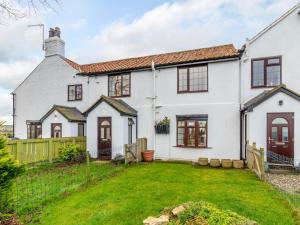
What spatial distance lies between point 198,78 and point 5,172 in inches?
488

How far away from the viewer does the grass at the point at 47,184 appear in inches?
296

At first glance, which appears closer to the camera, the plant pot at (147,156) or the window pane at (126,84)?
the plant pot at (147,156)

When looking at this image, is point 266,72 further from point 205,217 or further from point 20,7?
point 20,7

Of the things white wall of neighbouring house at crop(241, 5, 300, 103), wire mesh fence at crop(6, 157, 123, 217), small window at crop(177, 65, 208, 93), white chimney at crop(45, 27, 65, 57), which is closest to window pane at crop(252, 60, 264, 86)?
white wall of neighbouring house at crop(241, 5, 300, 103)

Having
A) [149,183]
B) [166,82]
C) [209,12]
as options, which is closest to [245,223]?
[149,183]

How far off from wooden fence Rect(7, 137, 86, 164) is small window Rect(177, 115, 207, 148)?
7.66 meters

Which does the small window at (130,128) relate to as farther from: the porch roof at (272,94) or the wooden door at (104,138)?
the porch roof at (272,94)

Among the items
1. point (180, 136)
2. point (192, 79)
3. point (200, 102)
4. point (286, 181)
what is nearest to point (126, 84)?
point (192, 79)

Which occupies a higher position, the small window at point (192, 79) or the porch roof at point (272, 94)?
the small window at point (192, 79)

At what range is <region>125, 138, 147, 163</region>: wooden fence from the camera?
14.3 m

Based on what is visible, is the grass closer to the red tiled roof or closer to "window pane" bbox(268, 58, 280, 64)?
the red tiled roof

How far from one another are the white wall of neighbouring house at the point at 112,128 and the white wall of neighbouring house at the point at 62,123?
7.45ft

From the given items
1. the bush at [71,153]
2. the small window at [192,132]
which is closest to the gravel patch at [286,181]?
the small window at [192,132]

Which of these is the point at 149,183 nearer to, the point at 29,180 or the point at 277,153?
the point at 29,180
